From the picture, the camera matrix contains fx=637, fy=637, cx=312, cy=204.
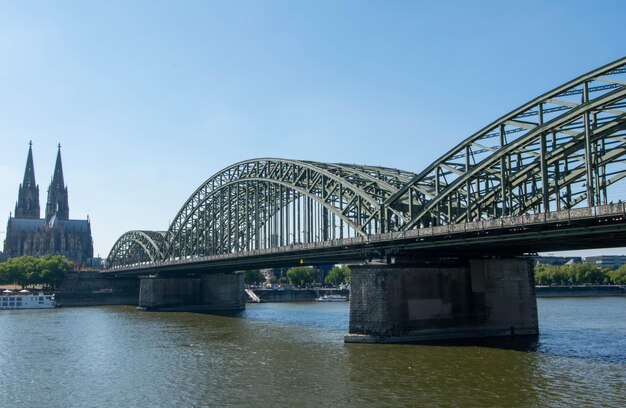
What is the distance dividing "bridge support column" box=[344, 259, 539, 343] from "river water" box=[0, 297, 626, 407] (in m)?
2.74

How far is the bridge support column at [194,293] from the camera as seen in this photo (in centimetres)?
11700

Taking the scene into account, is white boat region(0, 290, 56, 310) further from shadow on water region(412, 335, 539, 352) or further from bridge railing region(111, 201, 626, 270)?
shadow on water region(412, 335, 539, 352)

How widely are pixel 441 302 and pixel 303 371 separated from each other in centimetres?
1905

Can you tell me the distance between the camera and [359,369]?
41906 millimetres

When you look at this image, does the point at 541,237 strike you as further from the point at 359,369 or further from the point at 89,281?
the point at 89,281

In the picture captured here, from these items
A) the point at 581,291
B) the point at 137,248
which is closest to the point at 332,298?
the point at 137,248

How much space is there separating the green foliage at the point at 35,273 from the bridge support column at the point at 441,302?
121205 mm

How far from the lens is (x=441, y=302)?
56562 millimetres

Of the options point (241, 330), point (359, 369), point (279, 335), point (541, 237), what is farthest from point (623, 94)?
point (241, 330)

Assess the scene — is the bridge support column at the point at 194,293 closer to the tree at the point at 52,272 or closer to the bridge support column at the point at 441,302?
the tree at the point at 52,272

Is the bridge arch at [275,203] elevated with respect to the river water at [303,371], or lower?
elevated

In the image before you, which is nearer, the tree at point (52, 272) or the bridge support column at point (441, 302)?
the bridge support column at point (441, 302)

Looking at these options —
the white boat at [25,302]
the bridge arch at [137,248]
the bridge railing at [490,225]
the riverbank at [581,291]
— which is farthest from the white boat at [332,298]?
the bridge railing at [490,225]

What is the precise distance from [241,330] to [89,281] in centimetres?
10182
